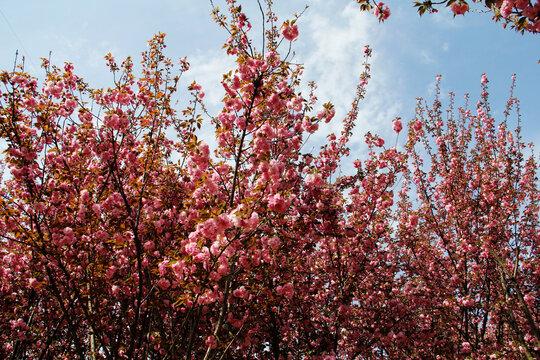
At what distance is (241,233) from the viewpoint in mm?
3631

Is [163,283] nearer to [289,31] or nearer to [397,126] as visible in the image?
[289,31]

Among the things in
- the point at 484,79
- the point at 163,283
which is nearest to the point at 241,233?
the point at 163,283

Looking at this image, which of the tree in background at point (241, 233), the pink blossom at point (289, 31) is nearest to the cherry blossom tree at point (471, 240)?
the tree in background at point (241, 233)

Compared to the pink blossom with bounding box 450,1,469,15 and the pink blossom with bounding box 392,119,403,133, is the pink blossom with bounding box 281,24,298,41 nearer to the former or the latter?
the pink blossom with bounding box 450,1,469,15

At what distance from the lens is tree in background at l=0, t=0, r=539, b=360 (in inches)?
170

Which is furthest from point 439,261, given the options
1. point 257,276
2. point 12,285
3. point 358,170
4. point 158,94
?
point 12,285

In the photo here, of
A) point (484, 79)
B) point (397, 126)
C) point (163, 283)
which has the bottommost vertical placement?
point (163, 283)

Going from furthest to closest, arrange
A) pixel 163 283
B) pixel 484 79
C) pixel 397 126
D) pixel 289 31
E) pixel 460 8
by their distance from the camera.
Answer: pixel 484 79
pixel 397 126
pixel 289 31
pixel 163 283
pixel 460 8

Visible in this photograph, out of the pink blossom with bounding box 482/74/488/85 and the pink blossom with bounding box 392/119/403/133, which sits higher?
the pink blossom with bounding box 482/74/488/85

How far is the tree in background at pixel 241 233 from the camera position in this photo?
4.31m

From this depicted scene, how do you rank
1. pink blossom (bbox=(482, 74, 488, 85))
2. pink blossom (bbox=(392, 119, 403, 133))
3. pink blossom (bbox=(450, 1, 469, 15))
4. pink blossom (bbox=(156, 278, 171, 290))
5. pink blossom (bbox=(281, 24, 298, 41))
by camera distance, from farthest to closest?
1. pink blossom (bbox=(482, 74, 488, 85))
2. pink blossom (bbox=(392, 119, 403, 133))
3. pink blossom (bbox=(281, 24, 298, 41))
4. pink blossom (bbox=(156, 278, 171, 290))
5. pink blossom (bbox=(450, 1, 469, 15))

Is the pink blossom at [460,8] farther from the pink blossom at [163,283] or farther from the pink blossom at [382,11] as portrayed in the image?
the pink blossom at [163,283]

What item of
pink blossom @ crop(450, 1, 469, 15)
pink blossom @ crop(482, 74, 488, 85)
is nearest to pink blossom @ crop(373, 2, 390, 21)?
pink blossom @ crop(450, 1, 469, 15)

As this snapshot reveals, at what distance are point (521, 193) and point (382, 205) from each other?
374 centimetres
